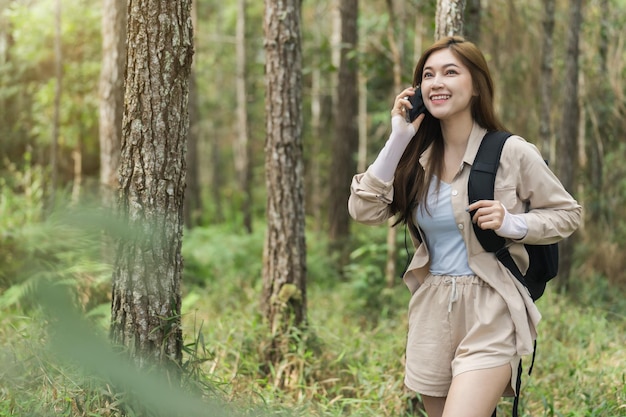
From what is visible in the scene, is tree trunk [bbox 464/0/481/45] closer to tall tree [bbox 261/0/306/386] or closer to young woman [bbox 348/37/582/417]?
tall tree [bbox 261/0/306/386]

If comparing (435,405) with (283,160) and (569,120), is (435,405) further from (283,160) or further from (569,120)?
(569,120)

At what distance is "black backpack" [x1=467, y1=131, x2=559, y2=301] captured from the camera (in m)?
2.80

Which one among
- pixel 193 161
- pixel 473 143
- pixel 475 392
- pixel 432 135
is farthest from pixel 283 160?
pixel 193 161

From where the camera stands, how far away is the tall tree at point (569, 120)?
392 inches

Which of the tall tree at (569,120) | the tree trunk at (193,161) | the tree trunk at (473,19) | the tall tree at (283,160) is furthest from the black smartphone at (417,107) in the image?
the tree trunk at (193,161)

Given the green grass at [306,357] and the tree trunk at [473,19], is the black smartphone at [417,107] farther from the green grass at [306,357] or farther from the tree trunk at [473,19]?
the tree trunk at [473,19]

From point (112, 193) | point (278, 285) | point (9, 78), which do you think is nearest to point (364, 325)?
point (278, 285)

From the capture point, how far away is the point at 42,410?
3170 mm

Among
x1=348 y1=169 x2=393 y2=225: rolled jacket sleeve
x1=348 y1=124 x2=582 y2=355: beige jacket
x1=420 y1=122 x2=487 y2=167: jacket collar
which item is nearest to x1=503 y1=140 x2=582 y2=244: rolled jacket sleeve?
x1=348 y1=124 x2=582 y2=355: beige jacket

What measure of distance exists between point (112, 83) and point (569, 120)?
273 inches

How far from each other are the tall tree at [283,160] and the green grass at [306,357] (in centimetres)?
40

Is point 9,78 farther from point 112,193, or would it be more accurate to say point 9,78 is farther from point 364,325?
point 112,193

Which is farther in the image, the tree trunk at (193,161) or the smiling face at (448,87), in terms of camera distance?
the tree trunk at (193,161)

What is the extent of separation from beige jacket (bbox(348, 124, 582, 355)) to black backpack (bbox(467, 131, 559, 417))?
0.10 feet
